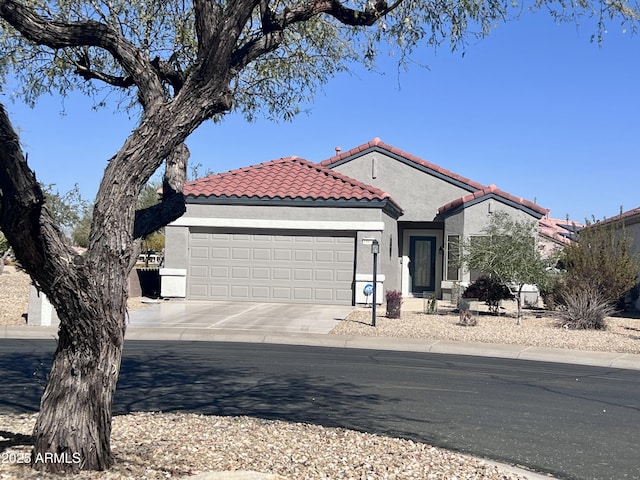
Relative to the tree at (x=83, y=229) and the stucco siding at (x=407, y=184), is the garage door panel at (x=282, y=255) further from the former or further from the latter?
the tree at (x=83, y=229)

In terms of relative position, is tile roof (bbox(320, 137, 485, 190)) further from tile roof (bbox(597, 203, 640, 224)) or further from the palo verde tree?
the palo verde tree

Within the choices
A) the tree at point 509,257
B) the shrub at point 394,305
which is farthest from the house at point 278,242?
the shrub at point 394,305

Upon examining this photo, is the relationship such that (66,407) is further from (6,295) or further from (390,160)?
(390,160)

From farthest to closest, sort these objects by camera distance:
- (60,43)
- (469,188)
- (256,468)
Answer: (469,188) < (60,43) < (256,468)

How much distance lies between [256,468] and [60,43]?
3880 millimetres

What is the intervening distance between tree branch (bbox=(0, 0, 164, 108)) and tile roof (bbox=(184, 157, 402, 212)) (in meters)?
17.0

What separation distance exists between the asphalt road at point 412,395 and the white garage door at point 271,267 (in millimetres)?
8908

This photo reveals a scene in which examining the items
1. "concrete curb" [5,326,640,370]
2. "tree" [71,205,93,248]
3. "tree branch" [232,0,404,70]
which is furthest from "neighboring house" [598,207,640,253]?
"tree" [71,205,93,248]

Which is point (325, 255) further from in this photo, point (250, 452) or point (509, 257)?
point (250, 452)

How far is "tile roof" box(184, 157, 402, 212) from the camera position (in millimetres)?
23312

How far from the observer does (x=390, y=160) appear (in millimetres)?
27703

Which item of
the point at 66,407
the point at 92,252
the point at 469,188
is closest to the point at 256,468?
the point at 66,407

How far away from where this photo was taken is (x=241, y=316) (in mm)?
19375

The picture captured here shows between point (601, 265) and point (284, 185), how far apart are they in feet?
34.3
